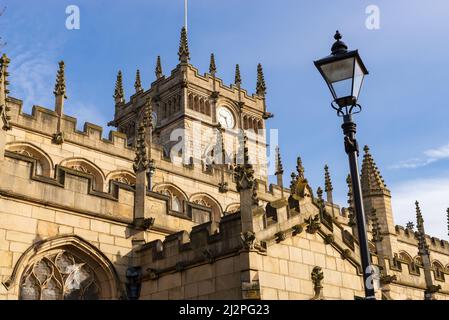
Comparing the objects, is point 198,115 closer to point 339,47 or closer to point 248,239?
point 248,239

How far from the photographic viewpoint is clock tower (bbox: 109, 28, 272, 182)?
47906 mm

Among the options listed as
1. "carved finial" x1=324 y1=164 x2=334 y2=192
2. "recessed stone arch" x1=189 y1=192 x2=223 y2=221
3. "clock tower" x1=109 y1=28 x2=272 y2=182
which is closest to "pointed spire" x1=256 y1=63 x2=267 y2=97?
"clock tower" x1=109 y1=28 x2=272 y2=182

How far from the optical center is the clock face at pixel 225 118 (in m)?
50.3

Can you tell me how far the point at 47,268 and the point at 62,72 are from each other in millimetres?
16377

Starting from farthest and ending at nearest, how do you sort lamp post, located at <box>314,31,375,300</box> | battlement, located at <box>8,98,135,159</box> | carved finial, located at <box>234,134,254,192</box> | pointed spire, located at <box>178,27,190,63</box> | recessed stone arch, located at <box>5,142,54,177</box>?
pointed spire, located at <box>178,27,190,63</box>
battlement, located at <box>8,98,135,159</box>
recessed stone arch, located at <box>5,142,54,177</box>
carved finial, located at <box>234,134,254,192</box>
lamp post, located at <box>314,31,375,300</box>

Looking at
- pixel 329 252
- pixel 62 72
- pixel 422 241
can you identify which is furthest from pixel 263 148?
pixel 329 252

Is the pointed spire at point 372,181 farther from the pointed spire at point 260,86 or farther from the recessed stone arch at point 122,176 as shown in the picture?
the pointed spire at point 260,86

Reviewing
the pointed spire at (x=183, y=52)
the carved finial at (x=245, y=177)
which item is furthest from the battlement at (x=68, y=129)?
the pointed spire at (x=183, y=52)

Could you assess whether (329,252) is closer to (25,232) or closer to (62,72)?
(25,232)

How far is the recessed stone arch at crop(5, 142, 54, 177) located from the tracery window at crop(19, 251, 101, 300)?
1207 cm

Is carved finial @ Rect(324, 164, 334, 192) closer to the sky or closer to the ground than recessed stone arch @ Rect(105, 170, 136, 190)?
closer to the sky

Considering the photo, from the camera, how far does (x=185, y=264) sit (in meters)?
12.9

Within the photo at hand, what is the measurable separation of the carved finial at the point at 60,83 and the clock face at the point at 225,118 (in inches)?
913

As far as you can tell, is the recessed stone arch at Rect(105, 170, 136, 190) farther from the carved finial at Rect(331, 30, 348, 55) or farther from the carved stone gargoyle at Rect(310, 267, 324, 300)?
the carved finial at Rect(331, 30, 348, 55)
